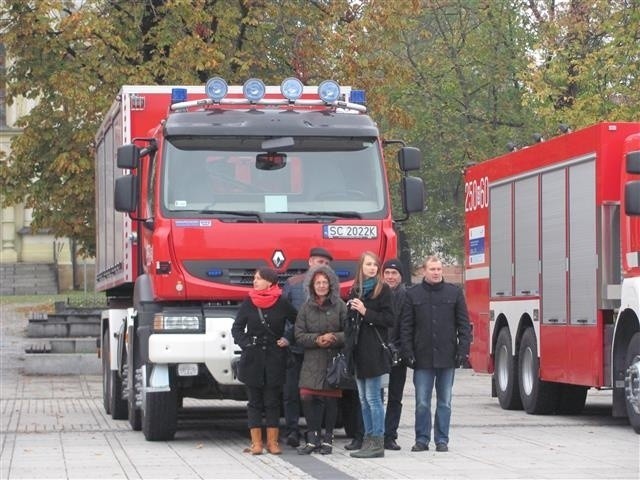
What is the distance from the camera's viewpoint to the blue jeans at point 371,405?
49.7 feet

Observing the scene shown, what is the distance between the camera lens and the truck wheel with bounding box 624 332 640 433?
1727 centimetres

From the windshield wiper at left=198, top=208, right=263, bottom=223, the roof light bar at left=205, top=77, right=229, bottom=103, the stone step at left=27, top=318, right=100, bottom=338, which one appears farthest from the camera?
the stone step at left=27, top=318, right=100, bottom=338

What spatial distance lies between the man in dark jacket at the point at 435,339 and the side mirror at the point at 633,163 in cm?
248

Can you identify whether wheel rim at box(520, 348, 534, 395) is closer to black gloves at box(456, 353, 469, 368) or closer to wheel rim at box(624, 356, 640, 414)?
wheel rim at box(624, 356, 640, 414)

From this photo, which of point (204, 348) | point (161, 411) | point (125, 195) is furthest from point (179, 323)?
point (125, 195)

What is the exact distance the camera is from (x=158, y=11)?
3027 cm

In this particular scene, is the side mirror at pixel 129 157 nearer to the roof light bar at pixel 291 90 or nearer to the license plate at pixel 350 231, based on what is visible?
the roof light bar at pixel 291 90

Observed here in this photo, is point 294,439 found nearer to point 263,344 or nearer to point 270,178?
point 263,344

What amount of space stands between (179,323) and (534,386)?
19.2ft

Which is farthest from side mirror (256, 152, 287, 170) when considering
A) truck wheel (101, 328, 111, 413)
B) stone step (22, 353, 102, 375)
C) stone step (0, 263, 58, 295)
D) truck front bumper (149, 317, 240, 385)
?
stone step (0, 263, 58, 295)

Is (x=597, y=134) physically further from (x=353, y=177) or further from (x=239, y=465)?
(x=239, y=465)

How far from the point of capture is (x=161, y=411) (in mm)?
16812

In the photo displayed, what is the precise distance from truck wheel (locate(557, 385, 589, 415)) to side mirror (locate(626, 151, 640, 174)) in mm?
4379

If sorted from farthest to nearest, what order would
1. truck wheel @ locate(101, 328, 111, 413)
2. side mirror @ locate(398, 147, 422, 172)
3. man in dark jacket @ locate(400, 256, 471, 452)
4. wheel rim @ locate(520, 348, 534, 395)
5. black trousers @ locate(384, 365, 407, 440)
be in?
truck wheel @ locate(101, 328, 111, 413) < wheel rim @ locate(520, 348, 534, 395) < side mirror @ locate(398, 147, 422, 172) < black trousers @ locate(384, 365, 407, 440) < man in dark jacket @ locate(400, 256, 471, 452)
